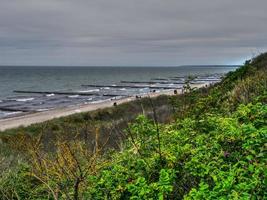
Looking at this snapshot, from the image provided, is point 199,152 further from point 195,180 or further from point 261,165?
point 261,165

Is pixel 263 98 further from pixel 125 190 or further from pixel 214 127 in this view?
pixel 125 190

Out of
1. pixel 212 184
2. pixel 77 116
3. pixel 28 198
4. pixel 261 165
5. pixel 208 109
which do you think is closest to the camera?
pixel 261 165

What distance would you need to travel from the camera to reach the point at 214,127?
257 inches

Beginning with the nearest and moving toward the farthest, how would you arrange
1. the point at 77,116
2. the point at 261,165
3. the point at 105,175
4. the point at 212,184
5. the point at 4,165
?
the point at 261,165
the point at 212,184
the point at 105,175
the point at 4,165
the point at 77,116

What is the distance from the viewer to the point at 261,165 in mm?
4148

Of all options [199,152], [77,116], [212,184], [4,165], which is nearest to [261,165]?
[212,184]

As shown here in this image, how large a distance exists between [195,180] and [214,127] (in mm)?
1610

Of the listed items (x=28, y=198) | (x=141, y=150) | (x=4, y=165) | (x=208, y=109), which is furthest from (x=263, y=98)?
(x=4, y=165)

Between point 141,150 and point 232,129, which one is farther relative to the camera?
point 141,150

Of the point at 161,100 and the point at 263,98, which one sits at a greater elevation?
the point at 263,98

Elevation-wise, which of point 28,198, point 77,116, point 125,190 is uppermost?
point 125,190

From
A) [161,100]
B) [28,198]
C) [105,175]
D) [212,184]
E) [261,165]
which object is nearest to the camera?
[261,165]

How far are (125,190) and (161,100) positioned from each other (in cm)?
4456

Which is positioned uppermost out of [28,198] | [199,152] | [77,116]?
[199,152]
